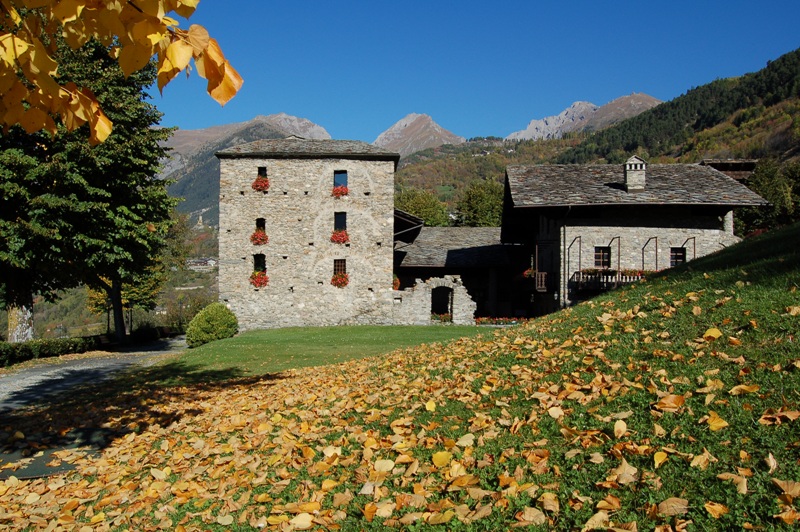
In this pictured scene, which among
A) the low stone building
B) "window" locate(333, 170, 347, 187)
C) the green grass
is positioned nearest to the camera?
the green grass

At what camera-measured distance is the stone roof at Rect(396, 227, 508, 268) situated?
116 feet

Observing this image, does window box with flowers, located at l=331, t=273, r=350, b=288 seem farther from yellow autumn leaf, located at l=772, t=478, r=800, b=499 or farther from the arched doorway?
A: yellow autumn leaf, located at l=772, t=478, r=800, b=499

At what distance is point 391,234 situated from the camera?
3197 centimetres

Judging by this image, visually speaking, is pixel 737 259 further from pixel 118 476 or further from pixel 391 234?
pixel 391 234

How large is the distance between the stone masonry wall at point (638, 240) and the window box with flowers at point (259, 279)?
53.3 feet

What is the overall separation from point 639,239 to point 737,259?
52.4ft

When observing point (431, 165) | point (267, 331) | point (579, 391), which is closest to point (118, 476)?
point (579, 391)

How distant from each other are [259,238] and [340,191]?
5.35 meters

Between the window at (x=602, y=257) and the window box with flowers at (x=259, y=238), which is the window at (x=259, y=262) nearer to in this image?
the window box with flowers at (x=259, y=238)

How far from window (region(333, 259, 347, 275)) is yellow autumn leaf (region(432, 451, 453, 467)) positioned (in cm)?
2726

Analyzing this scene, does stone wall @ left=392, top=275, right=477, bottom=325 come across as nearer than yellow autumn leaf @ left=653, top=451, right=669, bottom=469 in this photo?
No

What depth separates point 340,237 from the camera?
31.9m

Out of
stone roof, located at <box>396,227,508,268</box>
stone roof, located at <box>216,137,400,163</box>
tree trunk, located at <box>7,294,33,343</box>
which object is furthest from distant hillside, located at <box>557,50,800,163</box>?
tree trunk, located at <box>7,294,33,343</box>

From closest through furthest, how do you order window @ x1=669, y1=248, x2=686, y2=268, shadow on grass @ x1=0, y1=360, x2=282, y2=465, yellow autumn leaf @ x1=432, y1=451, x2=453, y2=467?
yellow autumn leaf @ x1=432, y1=451, x2=453, y2=467, shadow on grass @ x1=0, y1=360, x2=282, y2=465, window @ x1=669, y1=248, x2=686, y2=268
